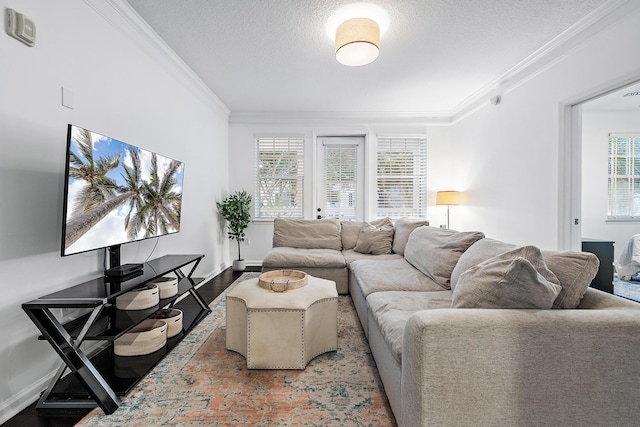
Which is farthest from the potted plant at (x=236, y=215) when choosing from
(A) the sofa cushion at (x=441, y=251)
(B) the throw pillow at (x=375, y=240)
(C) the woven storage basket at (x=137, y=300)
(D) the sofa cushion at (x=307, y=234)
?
(A) the sofa cushion at (x=441, y=251)

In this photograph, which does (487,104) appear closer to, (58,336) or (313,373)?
(313,373)

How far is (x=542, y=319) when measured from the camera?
1.08 metres

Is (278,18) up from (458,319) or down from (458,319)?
up

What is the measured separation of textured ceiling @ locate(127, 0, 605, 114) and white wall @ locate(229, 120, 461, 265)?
719 millimetres

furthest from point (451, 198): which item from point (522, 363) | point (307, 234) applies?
point (522, 363)

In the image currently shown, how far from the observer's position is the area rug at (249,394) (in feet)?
4.73

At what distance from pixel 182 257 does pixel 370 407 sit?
6.55 ft

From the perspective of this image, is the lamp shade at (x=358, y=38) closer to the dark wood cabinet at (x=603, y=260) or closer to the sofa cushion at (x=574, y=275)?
the sofa cushion at (x=574, y=275)

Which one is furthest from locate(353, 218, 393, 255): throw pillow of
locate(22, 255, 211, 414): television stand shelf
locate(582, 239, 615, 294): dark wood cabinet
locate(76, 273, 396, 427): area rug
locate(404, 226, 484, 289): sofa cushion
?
locate(22, 255, 211, 414): television stand shelf

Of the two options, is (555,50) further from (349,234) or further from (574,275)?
(349,234)

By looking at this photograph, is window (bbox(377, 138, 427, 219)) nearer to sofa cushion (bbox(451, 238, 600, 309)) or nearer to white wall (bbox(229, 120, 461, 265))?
white wall (bbox(229, 120, 461, 265))

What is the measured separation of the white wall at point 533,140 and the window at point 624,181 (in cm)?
244

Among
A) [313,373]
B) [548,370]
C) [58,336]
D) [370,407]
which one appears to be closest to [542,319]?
[548,370]

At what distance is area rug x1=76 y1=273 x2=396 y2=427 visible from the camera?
1442 mm
